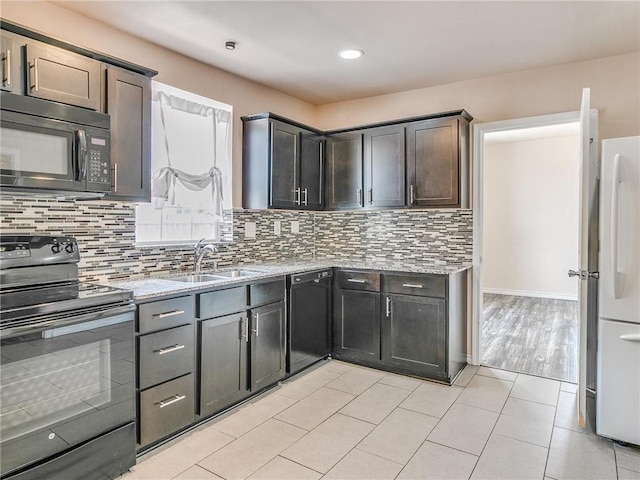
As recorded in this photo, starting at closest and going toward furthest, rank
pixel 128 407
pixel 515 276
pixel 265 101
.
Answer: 1. pixel 128 407
2. pixel 265 101
3. pixel 515 276

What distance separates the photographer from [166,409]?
2287mm

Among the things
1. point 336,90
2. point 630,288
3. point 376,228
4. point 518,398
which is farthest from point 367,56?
point 518,398

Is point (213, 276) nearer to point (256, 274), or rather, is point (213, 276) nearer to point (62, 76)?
point (256, 274)

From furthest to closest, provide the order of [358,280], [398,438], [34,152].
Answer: [358,280], [398,438], [34,152]

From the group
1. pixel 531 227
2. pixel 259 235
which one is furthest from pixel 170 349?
pixel 531 227

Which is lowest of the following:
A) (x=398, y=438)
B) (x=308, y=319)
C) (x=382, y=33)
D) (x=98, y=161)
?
(x=398, y=438)

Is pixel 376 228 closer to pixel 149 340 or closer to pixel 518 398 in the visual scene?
pixel 518 398

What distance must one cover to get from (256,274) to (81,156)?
4.50ft

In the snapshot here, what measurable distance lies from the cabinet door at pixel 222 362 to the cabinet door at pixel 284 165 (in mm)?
1189

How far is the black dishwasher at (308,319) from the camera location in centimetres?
325

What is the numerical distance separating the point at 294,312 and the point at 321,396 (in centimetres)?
67

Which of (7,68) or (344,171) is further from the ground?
(7,68)

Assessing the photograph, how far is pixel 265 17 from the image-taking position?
253 cm

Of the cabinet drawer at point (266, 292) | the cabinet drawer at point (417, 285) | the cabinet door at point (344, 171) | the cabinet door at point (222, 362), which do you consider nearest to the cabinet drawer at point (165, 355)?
the cabinet door at point (222, 362)
